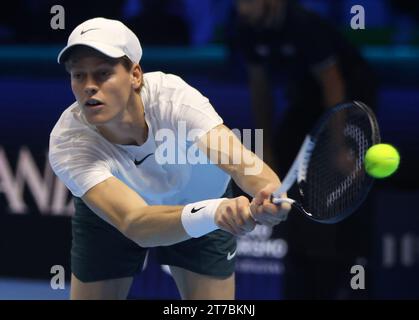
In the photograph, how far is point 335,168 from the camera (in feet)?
15.2

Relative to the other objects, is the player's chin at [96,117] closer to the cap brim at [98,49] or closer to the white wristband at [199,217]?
the cap brim at [98,49]

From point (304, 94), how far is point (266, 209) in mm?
2649

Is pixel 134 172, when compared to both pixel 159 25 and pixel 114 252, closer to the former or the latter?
pixel 114 252

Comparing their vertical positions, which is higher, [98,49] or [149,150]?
[98,49]

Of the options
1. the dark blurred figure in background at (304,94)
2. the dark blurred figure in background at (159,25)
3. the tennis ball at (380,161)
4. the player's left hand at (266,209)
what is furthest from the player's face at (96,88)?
the dark blurred figure in background at (159,25)

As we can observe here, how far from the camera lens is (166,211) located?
3914 mm

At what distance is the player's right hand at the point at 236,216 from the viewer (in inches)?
142

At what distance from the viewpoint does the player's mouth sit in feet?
13.5

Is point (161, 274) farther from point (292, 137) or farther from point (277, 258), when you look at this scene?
point (292, 137)

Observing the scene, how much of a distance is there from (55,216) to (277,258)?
135cm

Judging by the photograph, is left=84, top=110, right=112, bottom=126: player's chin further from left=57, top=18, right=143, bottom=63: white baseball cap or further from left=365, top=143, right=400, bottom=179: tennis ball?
left=365, top=143, right=400, bottom=179: tennis ball

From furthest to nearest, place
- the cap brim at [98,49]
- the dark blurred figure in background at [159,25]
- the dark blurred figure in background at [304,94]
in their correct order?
1. the dark blurred figure in background at [159,25]
2. the dark blurred figure in background at [304,94]
3. the cap brim at [98,49]

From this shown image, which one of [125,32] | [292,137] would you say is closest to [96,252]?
[125,32]

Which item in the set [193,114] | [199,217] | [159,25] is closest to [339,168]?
[193,114]
